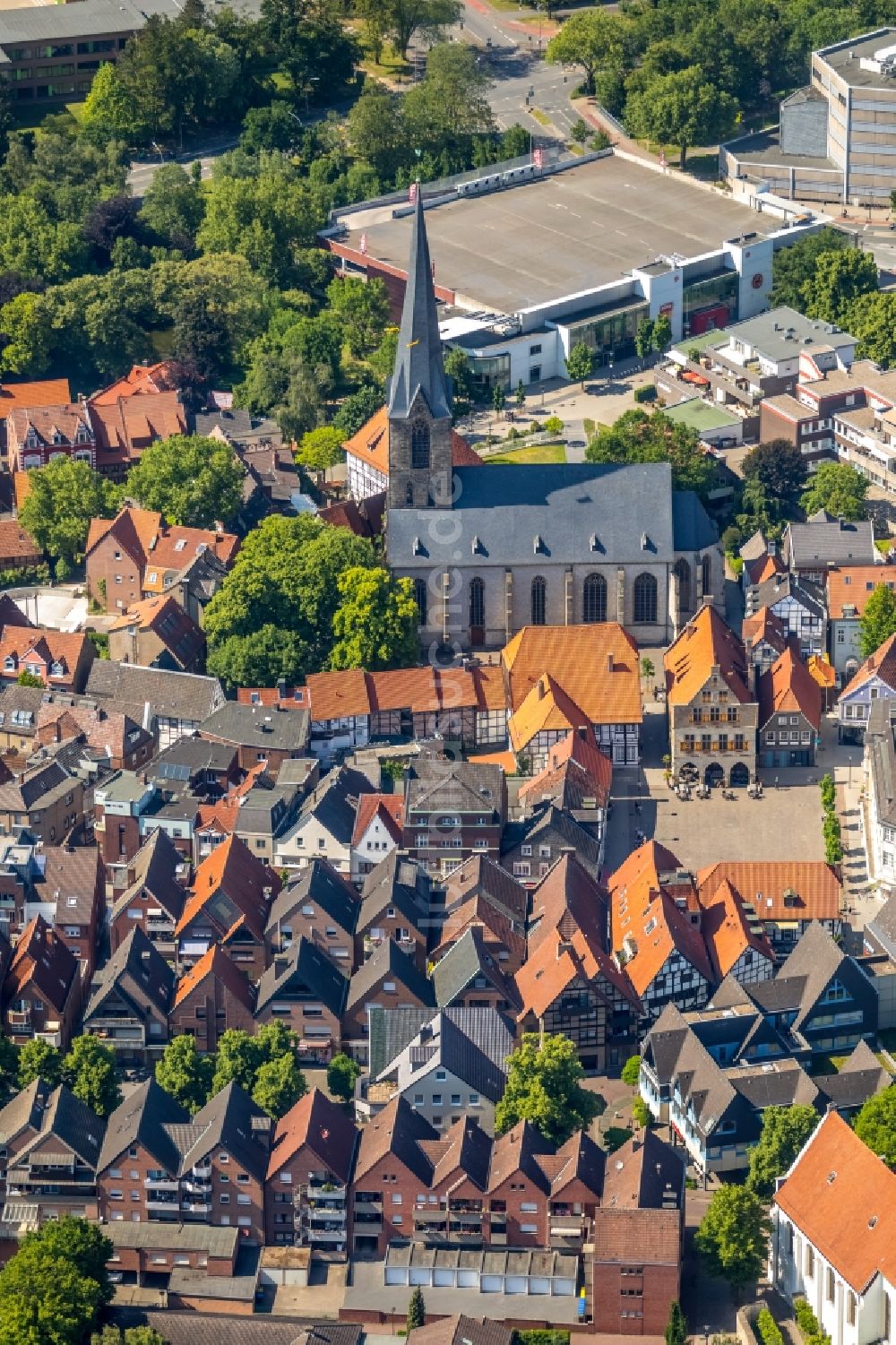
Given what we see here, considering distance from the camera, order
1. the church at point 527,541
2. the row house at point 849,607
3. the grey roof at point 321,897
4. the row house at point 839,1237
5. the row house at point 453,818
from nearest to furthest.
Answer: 1. the row house at point 839,1237
2. the grey roof at point 321,897
3. the row house at point 453,818
4. the row house at point 849,607
5. the church at point 527,541

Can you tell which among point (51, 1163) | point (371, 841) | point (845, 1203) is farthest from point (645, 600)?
point (845, 1203)

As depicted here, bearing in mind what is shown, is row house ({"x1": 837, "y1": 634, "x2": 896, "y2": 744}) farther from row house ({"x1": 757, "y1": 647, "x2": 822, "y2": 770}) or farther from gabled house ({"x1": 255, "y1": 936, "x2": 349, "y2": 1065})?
gabled house ({"x1": 255, "y1": 936, "x2": 349, "y2": 1065})

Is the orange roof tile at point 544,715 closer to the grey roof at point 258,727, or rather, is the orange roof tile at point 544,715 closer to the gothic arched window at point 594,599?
the gothic arched window at point 594,599

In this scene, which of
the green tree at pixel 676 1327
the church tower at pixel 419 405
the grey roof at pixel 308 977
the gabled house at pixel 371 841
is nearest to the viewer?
the green tree at pixel 676 1327

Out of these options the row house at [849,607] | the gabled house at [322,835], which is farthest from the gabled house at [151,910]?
the row house at [849,607]

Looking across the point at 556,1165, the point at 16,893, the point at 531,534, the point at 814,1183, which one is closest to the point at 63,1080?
the point at 16,893

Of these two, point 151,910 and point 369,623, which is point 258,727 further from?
point 151,910
